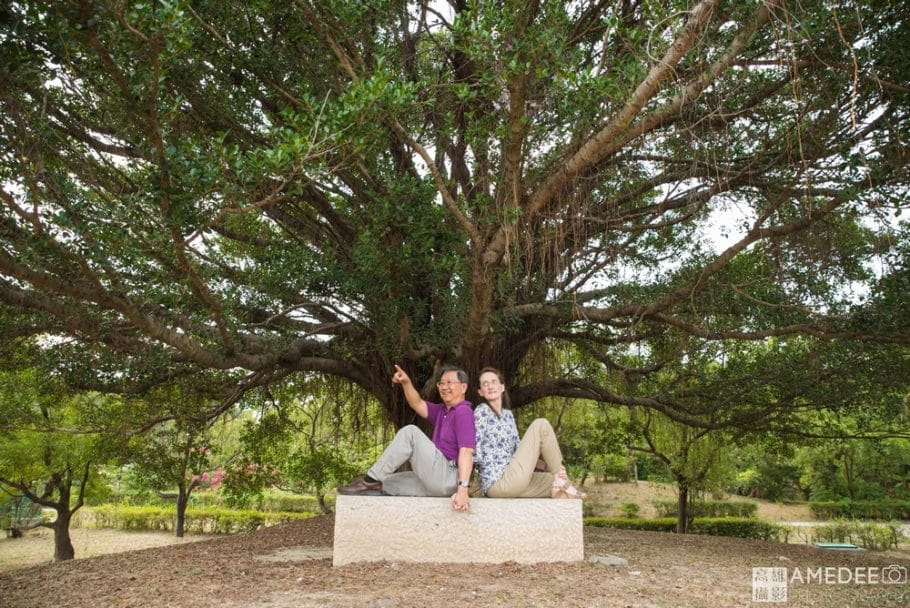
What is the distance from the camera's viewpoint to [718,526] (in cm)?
1436

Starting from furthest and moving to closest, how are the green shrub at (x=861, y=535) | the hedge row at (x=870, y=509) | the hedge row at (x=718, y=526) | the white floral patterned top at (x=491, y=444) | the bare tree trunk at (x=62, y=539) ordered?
the hedge row at (x=870, y=509) < the hedge row at (x=718, y=526) < the green shrub at (x=861, y=535) < the bare tree trunk at (x=62, y=539) < the white floral patterned top at (x=491, y=444)

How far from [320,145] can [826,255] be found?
4.73 m

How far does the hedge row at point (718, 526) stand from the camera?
13852 millimetres

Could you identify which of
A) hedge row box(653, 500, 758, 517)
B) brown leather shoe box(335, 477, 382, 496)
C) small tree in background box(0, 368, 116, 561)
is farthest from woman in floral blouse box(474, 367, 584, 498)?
hedge row box(653, 500, 758, 517)

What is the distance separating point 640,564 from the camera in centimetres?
451

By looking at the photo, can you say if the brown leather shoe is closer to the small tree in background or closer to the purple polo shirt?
the purple polo shirt

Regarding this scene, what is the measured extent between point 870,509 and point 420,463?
666 inches

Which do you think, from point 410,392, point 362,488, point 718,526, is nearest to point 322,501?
point 718,526

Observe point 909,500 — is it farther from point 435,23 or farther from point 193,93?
point 193,93

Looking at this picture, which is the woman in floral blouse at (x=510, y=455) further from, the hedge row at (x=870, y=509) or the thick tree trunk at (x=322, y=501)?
the hedge row at (x=870, y=509)

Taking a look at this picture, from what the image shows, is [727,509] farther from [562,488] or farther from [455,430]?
[455,430]

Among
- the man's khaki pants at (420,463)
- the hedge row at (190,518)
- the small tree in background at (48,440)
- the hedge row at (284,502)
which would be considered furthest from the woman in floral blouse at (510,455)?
the hedge row at (284,502)

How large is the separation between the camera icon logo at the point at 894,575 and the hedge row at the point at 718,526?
29.8 ft

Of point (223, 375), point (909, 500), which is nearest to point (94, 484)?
point (223, 375)
